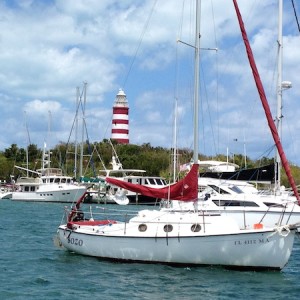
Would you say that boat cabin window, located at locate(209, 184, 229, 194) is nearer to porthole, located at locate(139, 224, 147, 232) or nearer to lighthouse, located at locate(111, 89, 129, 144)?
porthole, located at locate(139, 224, 147, 232)

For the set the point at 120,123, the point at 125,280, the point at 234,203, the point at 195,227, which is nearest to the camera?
the point at 125,280

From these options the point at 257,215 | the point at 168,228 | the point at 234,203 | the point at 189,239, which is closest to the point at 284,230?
the point at 189,239

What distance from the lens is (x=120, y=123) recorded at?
9988 cm

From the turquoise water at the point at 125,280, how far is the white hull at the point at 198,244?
1.13 feet

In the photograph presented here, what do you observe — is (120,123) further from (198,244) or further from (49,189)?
(198,244)

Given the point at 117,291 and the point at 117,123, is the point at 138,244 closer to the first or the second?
the point at 117,291

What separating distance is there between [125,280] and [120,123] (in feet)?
262

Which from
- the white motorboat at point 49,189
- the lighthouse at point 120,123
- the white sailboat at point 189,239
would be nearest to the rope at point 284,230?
the white sailboat at point 189,239

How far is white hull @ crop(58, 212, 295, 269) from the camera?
2112 cm

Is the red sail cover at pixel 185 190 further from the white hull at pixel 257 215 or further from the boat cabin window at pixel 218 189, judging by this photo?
the boat cabin window at pixel 218 189

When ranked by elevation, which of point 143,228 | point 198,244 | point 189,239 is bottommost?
point 198,244

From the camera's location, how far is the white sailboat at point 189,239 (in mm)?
21172

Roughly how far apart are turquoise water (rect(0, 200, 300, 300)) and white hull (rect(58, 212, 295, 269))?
13.5 inches

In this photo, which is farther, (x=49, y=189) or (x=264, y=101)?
(x=49, y=189)
